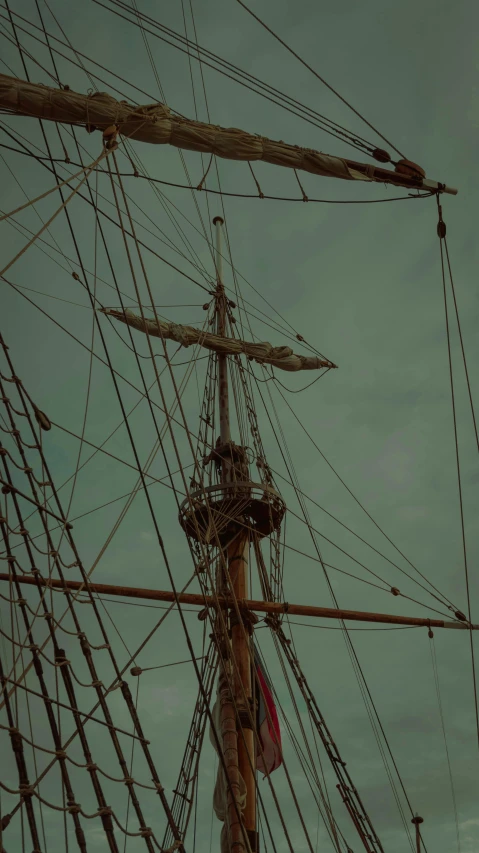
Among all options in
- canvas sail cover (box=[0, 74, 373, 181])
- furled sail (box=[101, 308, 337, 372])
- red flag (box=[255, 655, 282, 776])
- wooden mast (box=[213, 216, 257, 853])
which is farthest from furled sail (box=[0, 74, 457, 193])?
red flag (box=[255, 655, 282, 776])

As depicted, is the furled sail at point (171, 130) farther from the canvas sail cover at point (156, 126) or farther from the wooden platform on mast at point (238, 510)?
the wooden platform on mast at point (238, 510)

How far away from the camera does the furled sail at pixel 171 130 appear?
7977 millimetres

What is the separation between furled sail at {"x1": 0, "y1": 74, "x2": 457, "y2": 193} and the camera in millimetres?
7977

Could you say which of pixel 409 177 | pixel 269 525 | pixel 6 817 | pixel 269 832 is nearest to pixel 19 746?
pixel 6 817

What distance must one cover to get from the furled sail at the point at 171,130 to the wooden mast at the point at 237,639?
4.72 metres

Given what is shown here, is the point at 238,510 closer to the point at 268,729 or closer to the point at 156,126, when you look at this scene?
the point at 268,729

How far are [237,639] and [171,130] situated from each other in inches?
260

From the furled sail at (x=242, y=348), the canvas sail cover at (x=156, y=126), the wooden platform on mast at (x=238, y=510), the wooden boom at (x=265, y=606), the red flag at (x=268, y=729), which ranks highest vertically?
the furled sail at (x=242, y=348)

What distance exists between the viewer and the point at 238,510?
492 inches

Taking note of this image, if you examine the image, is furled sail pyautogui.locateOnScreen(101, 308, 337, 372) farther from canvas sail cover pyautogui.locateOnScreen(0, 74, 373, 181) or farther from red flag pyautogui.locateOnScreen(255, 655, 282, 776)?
red flag pyautogui.locateOnScreen(255, 655, 282, 776)

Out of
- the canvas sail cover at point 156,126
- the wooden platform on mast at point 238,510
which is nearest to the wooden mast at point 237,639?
the wooden platform on mast at point 238,510

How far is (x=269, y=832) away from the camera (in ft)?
30.5

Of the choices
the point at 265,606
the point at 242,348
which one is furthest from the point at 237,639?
the point at 242,348

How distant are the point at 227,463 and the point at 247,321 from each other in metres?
3.86
